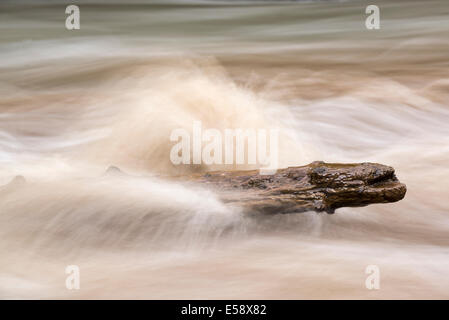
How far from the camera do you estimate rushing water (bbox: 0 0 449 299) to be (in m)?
3.15

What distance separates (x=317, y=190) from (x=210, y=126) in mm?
1496

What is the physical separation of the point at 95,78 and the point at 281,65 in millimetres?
1806

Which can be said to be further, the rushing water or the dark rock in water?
the dark rock in water

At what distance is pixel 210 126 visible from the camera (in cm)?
481

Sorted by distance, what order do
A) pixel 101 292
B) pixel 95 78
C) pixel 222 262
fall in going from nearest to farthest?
pixel 101 292 < pixel 222 262 < pixel 95 78

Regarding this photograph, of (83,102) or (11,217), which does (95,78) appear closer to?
(83,102)

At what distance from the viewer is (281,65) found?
706 centimetres

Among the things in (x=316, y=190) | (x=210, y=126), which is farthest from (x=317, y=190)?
(x=210, y=126)

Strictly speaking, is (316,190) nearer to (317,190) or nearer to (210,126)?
(317,190)

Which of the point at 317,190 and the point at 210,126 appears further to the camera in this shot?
the point at 210,126

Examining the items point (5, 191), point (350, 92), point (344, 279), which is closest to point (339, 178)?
point (344, 279)

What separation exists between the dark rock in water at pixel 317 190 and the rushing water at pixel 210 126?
0.26ft

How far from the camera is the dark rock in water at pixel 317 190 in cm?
345

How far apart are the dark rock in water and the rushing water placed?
0.08m
